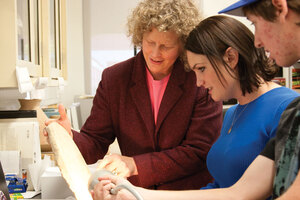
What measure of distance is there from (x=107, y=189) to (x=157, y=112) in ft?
2.23

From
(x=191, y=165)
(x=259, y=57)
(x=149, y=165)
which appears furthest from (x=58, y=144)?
(x=259, y=57)

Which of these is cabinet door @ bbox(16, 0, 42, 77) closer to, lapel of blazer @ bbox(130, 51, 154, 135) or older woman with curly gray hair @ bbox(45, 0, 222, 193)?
older woman with curly gray hair @ bbox(45, 0, 222, 193)

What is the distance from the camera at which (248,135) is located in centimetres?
110

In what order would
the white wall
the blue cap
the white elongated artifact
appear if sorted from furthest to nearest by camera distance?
1. the white wall
2. the white elongated artifact
3. the blue cap

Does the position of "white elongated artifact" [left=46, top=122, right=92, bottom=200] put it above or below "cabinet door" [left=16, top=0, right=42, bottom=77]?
below

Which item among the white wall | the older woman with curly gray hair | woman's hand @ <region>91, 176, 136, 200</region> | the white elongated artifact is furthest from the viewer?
the white wall

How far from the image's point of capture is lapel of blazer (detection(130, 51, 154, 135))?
1519 millimetres

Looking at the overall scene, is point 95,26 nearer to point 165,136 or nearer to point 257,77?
point 165,136

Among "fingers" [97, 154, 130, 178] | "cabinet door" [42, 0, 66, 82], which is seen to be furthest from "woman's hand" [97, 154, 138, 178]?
"cabinet door" [42, 0, 66, 82]

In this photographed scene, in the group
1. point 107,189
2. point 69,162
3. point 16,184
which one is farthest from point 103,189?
point 16,184

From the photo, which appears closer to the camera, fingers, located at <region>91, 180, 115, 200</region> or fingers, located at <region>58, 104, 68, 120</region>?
fingers, located at <region>91, 180, 115, 200</region>

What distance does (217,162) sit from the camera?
1.18 metres

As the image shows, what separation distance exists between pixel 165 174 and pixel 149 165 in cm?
8

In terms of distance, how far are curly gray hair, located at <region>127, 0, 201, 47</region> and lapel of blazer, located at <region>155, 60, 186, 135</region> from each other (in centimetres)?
17
